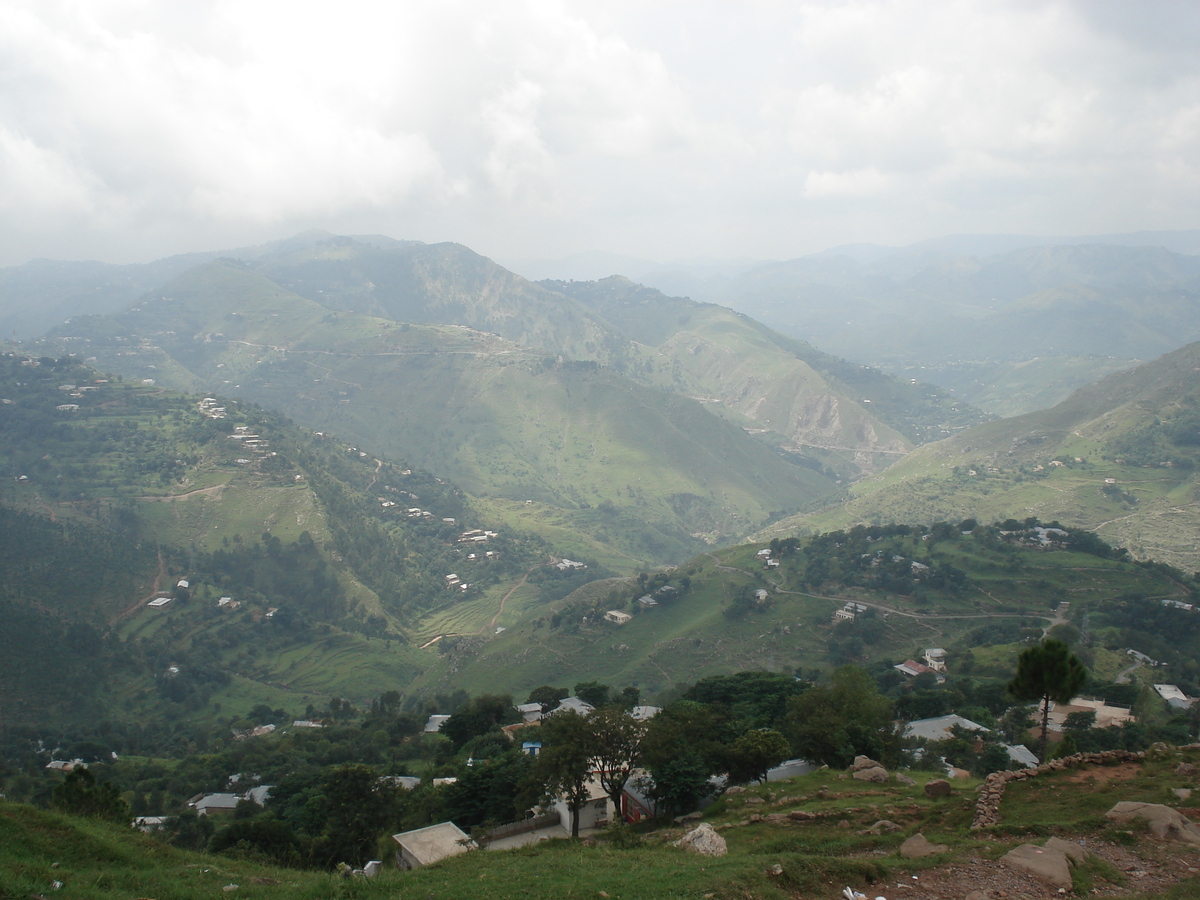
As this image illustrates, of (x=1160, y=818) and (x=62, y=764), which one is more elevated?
(x=1160, y=818)

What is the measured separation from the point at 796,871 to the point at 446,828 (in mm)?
16869

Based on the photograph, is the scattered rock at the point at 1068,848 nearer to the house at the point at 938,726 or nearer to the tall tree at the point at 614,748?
the tall tree at the point at 614,748

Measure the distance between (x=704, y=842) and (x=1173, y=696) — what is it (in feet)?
173

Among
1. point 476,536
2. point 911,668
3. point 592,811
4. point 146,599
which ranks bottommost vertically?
point 911,668

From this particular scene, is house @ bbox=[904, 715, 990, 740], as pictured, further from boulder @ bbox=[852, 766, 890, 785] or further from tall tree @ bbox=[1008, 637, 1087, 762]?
tall tree @ bbox=[1008, 637, 1087, 762]

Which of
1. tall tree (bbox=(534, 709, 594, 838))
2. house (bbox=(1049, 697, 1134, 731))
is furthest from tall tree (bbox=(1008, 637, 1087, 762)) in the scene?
house (bbox=(1049, 697, 1134, 731))

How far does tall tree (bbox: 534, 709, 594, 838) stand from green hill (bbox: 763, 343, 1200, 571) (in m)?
106

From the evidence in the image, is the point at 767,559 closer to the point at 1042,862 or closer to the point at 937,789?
the point at 937,789

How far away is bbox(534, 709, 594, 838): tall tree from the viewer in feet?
84.4

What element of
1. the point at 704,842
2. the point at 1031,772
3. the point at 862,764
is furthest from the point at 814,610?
the point at 704,842

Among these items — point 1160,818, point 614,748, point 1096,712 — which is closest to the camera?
point 1160,818

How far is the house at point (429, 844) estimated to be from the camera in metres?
24.2

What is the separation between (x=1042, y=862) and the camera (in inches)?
559

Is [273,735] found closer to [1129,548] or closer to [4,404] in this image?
[1129,548]
